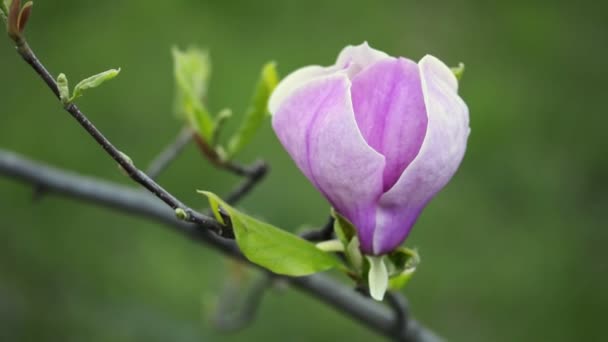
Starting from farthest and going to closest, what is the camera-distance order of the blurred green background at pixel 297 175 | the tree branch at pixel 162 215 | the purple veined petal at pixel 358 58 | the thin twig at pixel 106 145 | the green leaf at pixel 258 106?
the blurred green background at pixel 297 175 < the tree branch at pixel 162 215 < the green leaf at pixel 258 106 < the purple veined petal at pixel 358 58 < the thin twig at pixel 106 145

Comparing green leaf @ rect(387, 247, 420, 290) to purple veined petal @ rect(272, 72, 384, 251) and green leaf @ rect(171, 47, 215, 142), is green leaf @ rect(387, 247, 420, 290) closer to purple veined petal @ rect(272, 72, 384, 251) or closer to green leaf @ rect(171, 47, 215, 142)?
purple veined petal @ rect(272, 72, 384, 251)

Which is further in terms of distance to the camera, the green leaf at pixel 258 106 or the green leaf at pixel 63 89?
the green leaf at pixel 258 106

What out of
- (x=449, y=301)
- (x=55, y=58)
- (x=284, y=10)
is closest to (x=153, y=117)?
(x=55, y=58)

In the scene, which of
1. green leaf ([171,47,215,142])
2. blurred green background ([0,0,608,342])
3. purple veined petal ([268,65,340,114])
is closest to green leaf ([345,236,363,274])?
purple veined petal ([268,65,340,114])

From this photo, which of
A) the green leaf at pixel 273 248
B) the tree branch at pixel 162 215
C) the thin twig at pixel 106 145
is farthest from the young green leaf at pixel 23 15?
the tree branch at pixel 162 215

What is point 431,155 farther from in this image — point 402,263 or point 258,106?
point 258,106

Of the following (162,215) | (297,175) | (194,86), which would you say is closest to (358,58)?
(194,86)

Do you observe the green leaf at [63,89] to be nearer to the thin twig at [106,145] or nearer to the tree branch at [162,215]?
the thin twig at [106,145]

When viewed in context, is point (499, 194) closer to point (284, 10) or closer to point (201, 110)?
point (284, 10)
